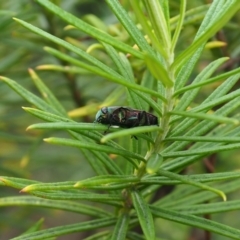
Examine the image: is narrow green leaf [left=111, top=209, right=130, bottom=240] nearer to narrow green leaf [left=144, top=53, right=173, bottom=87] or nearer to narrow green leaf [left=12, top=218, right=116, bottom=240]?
narrow green leaf [left=12, top=218, right=116, bottom=240]

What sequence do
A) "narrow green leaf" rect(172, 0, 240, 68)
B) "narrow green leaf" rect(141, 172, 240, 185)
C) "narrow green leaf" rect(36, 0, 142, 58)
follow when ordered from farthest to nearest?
"narrow green leaf" rect(141, 172, 240, 185), "narrow green leaf" rect(36, 0, 142, 58), "narrow green leaf" rect(172, 0, 240, 68)

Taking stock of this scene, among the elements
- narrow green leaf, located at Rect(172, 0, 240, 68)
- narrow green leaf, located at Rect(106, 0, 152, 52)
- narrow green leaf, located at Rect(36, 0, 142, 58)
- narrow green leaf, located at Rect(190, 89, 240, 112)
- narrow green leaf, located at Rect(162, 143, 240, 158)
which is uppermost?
narrow green leaf, located at Rect(106, 0, 152, 52)

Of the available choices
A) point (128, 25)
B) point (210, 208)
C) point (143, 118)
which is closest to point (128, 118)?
point (143, 118)

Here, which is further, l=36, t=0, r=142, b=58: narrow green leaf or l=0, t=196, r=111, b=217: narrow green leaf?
l=0, t=196, r=111, b=217: narrow green leaf

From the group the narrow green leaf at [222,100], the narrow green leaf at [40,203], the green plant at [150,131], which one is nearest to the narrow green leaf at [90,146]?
the green plant at [150,131]

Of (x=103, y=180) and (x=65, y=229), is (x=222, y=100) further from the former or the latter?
(x=65, y=229)

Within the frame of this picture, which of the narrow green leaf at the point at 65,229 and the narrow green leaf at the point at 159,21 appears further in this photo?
the narrow green leaf at the point at 65,229

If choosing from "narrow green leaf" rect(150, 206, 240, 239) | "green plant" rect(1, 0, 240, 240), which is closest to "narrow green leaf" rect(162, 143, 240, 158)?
"green plant" rect(1, 0, 240, 240)

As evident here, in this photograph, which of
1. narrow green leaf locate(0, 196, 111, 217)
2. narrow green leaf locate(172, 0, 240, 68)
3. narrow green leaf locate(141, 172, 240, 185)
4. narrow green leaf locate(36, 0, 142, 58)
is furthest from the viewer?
narrow green leaf locate(0, 196, 111, 217)

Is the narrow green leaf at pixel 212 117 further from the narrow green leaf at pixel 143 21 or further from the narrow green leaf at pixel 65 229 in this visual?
the narrow green leaf at pixel 65 229

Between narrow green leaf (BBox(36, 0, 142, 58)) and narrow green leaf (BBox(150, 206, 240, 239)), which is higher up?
narrow green leaf (BBox(36, 0, 142, 58))
